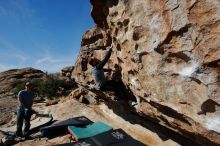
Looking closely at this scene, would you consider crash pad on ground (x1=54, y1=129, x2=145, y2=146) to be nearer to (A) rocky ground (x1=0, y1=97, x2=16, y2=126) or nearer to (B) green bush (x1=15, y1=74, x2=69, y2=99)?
(A) rocky ground (x1=0, y1=97, x2=16, y2=126)

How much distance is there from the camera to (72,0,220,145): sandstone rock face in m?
5.70

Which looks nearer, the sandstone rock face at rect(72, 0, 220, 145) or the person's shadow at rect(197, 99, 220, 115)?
the sandstone rock face at rect(72, 0, 220, 145)

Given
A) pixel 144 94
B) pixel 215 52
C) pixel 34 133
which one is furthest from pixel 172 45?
pixel 34 133

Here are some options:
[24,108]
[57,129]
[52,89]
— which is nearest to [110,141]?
[57,129]

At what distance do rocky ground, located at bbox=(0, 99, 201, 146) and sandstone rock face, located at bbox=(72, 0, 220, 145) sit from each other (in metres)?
0.93

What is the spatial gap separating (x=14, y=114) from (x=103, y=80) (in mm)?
7026

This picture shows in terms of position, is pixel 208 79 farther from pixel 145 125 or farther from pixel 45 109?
pixel 45 109

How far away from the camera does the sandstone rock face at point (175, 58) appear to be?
5695 millimetres

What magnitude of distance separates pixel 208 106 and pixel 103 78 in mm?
5270

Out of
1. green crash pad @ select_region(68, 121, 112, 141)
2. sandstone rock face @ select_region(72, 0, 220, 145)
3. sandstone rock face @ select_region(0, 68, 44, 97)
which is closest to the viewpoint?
sandstone rock face @ select_region(72, 0, 220, 145)

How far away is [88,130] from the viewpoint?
9.67 meters

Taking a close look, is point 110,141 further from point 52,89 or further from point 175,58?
point 52,89

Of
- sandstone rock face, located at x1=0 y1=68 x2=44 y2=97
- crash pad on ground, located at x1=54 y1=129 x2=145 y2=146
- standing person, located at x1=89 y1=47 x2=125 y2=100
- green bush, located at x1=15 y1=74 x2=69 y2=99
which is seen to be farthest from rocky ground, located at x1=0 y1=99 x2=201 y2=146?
sandstone rock face, located at x1=0 y1=68 x2=44 y2=97

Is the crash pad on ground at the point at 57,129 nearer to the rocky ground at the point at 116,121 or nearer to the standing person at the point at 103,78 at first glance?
the rocky ground at the point at 116,121
